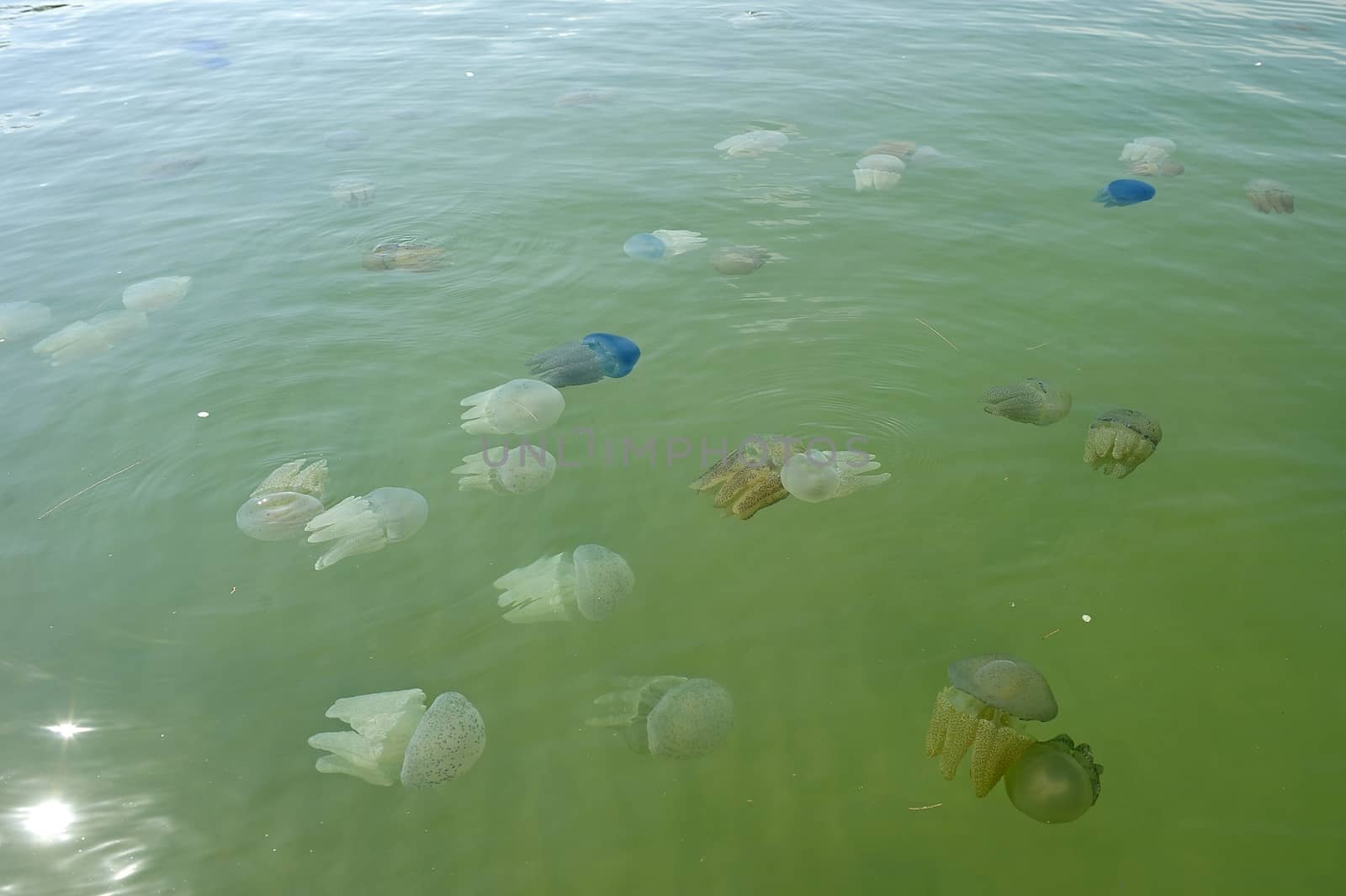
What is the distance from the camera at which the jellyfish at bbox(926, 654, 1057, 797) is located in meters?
2.63

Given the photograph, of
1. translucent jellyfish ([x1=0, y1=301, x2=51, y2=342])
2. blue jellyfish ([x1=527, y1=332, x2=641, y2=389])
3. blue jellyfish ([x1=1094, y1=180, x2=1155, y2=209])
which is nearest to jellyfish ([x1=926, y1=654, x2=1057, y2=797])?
blue jellyfish ([x1=527, y1=332, x2=641, y2=389])

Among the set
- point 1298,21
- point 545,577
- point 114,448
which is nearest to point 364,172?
point 114,448

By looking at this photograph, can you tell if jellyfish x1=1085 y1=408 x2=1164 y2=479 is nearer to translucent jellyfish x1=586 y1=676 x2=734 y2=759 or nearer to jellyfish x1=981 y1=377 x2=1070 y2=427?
jellyfish x1=981 y1=377 x2=1070 y2=427

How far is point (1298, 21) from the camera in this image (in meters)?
9.47

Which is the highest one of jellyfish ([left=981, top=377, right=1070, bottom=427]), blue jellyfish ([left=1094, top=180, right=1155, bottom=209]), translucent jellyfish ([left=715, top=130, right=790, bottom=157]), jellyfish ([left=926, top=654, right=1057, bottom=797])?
translucent jellyfish ([left=715, top=130, right=790, bottom=157])

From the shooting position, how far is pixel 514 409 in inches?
157

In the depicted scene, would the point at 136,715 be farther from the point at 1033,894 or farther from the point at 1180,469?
the point at 1180,469

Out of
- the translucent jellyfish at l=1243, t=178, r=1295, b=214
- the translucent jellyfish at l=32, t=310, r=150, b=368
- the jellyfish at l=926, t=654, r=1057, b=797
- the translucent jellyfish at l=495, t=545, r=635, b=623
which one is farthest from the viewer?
the translucent jellyfish at l=1243, t=178, r=1295, b=214

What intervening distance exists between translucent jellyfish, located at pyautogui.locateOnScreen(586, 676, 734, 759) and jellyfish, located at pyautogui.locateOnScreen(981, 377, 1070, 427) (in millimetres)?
2039

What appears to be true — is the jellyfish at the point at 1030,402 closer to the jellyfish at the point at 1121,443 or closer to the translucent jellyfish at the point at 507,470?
the jellyfish at the point at 1121,443

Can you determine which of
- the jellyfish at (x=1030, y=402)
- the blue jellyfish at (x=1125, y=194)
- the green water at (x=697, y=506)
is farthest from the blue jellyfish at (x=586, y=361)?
the blue jellyfish at (x=1125, y=194)

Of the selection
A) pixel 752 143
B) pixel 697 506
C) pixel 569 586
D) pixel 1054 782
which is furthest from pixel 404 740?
pixel 752 143

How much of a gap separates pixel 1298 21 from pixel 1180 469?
9.14 metres

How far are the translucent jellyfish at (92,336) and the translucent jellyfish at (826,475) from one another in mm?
3827
